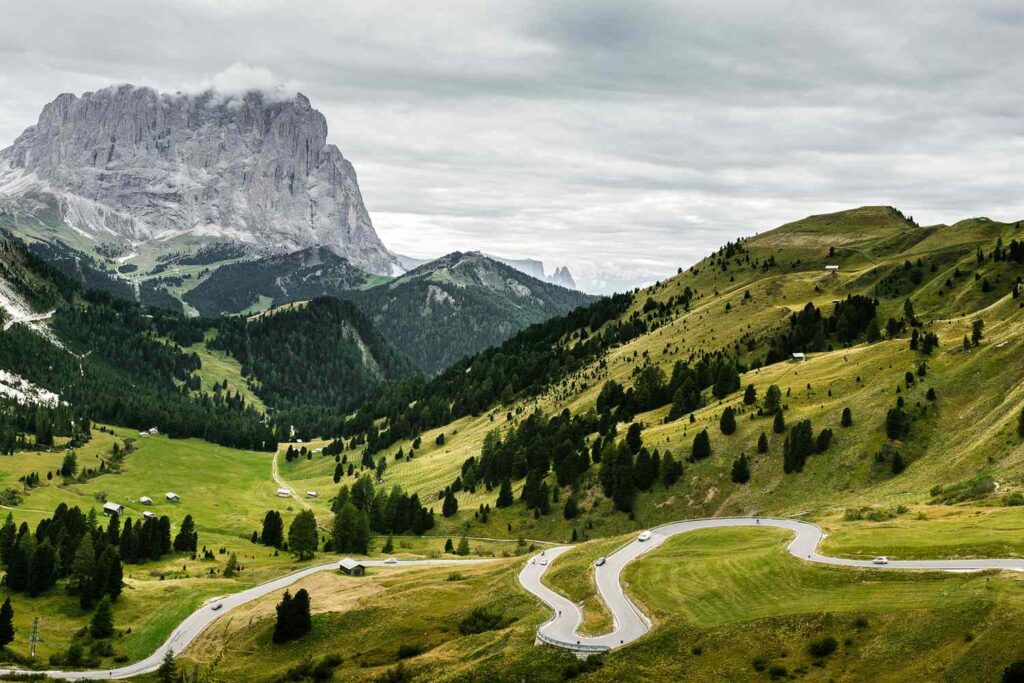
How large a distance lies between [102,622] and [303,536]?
36575 millimetres

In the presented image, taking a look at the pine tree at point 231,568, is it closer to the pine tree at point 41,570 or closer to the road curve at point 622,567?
the pine tree at point 41,570

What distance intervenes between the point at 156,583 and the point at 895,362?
13316 cm

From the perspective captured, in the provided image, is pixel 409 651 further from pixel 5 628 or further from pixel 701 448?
pixel 701 448

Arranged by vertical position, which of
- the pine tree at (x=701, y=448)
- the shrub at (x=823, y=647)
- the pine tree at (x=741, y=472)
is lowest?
the shrub at (x=823, y=647)

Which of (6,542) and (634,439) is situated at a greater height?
(634,439)

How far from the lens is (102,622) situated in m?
96.4

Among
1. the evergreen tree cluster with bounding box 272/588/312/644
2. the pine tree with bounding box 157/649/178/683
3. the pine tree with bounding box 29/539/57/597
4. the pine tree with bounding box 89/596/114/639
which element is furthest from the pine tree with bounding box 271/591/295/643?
the pine tree with bounding box 29/539/57/597

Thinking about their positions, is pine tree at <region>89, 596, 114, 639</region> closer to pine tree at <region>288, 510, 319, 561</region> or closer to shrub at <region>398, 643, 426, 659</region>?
pine tree at <region>288, 510, 319, 561</region>

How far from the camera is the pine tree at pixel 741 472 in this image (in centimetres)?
12823

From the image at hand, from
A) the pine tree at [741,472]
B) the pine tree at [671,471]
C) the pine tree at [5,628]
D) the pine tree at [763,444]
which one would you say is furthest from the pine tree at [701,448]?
the pine tree at [5,628]

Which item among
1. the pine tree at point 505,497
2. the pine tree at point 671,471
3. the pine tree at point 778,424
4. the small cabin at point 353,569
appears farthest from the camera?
the pine tree at point 505,497

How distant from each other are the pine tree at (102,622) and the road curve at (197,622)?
29.0ft

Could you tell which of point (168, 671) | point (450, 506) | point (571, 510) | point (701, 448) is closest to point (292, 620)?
point (168, 671)

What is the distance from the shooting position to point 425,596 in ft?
305
